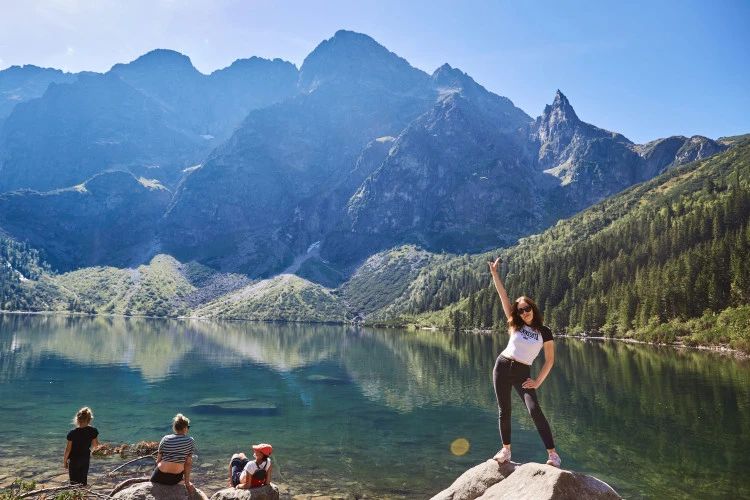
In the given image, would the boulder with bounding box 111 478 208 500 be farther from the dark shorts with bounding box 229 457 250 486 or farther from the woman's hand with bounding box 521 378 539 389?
the woman's hand with bounding box 521 378 539 389

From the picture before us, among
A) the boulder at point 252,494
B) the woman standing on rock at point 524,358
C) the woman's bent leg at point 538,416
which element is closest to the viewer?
the woman's bent leg at point 538,416

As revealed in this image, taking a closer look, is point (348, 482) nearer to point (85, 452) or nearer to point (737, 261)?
point (85, 452)

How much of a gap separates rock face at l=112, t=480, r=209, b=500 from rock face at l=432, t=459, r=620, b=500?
Answer: 8383 millimetres

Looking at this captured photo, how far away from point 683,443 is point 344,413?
101ft

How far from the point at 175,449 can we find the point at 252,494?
3.13 meters

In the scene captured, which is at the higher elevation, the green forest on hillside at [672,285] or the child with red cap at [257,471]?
the green forest on hillside at [672,285]

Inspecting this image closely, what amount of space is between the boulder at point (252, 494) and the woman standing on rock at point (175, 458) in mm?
1552

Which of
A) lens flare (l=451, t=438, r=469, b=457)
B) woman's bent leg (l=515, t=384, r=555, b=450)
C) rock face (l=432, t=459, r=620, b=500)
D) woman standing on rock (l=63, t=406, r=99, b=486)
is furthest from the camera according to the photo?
lens flare (l=451, t=438, r=469, b=457)

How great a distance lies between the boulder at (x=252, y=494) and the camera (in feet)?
51.0

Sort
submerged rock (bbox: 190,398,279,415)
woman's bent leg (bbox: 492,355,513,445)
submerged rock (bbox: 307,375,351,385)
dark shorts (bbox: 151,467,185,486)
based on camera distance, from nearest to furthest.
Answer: woman's bent leg (bbox: 492,355,513,445), dark shorts (bbox: 151,467,185,486), submerged rock (bbox: 190,398,279,415), submerged rock (bbox: 307,375,351,385)

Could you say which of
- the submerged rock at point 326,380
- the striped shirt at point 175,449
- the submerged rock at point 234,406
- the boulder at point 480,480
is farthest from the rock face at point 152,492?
the submerged rock at point 326,380

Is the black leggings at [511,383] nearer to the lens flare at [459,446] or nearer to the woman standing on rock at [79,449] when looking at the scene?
the woman standing on rock at [79,449]

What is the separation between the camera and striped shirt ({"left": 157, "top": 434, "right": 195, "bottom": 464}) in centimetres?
1457

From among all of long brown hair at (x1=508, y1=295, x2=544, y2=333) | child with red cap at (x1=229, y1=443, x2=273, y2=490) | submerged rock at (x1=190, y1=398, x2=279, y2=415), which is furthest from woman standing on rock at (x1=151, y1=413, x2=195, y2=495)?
submerged rock at (x1=190, y1=398, x2=279, y2=415)
